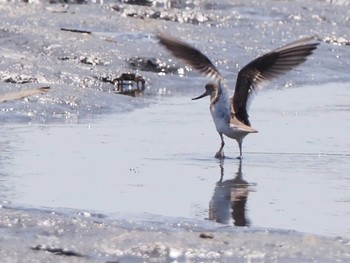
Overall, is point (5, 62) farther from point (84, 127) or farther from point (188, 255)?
point (188, 255)

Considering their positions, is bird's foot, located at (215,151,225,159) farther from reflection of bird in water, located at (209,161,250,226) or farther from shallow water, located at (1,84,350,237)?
reflection of bird in water, located at (209,161,250,226)

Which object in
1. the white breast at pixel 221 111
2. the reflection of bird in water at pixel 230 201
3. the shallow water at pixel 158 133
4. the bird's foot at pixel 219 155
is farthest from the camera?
the white breast at pixel 221 111

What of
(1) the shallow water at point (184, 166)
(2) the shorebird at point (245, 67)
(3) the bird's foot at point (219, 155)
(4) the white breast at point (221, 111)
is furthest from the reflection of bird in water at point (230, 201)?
(2) the shorebird at point (245, 67)

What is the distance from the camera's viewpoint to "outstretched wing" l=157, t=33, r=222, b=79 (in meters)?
10.0

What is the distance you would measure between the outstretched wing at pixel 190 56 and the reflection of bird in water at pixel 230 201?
1.67 meters

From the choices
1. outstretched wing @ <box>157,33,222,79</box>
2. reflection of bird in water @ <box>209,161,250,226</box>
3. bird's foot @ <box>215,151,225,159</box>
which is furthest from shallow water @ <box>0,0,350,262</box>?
outstretched wing @ <box>157,33,222,79</box>

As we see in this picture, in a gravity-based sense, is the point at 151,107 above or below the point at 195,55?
below

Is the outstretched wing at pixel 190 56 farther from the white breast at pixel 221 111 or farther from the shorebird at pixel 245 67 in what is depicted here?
the white breast at pixel 221 111

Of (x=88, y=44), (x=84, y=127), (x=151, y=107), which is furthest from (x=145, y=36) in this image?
(x=84, y=127)

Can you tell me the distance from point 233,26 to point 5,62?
6634mm

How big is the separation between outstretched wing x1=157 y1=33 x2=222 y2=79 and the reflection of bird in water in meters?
1.67

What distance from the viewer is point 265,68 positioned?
32.8 feet

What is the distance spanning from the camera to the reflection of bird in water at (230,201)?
697 cm

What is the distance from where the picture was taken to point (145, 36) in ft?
54.5
